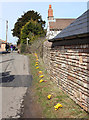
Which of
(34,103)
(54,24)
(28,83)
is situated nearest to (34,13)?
(54,24)

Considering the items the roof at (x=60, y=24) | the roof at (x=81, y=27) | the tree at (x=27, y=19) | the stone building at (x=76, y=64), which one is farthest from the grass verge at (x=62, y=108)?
the roof at (x=60, y=24)

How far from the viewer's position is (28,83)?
8.66m

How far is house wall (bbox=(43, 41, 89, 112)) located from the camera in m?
4.51

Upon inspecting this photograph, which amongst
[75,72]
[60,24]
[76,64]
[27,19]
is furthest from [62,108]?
[60,24]

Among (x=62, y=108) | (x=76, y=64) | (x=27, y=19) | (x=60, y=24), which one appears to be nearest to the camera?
(x=62, y=108)

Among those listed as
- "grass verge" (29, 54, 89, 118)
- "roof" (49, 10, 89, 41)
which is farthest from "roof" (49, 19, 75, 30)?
"grass verge" (29, 54, 89, 118)

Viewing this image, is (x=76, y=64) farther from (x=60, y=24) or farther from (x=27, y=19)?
(x=60, y=24)

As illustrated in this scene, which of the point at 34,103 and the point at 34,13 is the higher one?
the point at 34,13

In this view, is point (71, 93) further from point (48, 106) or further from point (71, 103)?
point (48, 106)

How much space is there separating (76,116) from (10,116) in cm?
223

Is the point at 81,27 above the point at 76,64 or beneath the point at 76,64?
above

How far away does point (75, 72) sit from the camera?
5.24 metres

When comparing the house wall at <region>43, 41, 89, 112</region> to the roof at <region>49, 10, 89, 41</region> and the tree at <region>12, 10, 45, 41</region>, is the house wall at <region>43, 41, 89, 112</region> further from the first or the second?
the tree at <region>12, 10, 45, 41</region>

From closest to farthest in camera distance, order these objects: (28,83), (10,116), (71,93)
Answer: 1. (10,116)
2. (71,93)
3. (28,83)
